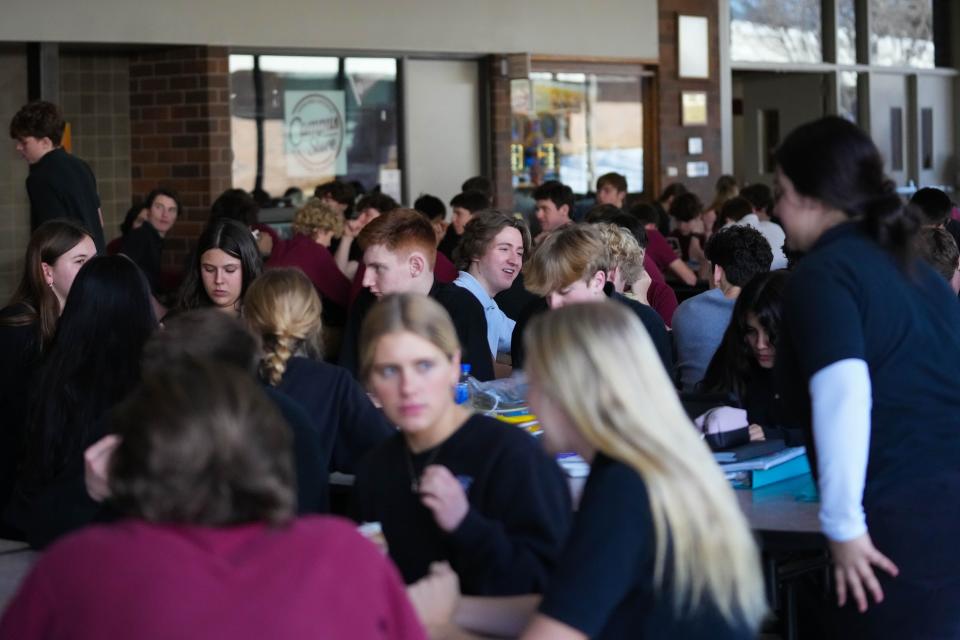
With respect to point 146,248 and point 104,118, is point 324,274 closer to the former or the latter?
point 146,248

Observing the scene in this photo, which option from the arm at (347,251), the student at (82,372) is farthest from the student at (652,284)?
the student at (82,372)

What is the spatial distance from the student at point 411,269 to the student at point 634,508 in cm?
294

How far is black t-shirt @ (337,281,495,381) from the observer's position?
545cm

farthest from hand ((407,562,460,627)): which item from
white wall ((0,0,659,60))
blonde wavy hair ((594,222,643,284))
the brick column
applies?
the brick column

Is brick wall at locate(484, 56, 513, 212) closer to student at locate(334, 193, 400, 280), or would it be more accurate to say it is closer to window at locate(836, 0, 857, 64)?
student at locate(334, 193, 400, 280)

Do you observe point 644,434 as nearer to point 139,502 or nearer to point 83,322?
point 139,502

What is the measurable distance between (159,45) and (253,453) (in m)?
8.27

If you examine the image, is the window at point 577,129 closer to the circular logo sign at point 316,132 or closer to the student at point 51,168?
the circular logo sign at point 316,132

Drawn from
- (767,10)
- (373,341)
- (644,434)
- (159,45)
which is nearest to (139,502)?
(644,434)

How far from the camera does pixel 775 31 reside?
566 inches

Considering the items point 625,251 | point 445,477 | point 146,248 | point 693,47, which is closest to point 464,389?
point 625,251

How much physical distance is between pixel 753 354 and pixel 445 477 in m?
2.11

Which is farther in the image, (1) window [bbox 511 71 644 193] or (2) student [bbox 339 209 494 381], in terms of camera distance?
(1) window [bbox 511 71 644 193]

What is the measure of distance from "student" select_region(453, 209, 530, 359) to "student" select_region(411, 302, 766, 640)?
3801 millimetres
